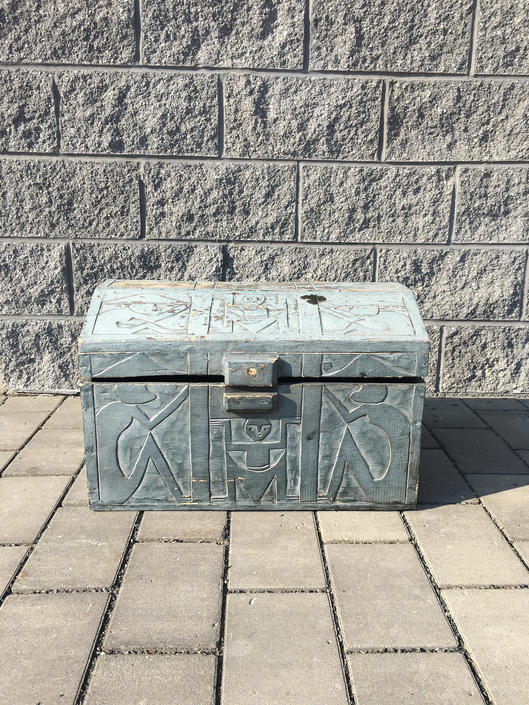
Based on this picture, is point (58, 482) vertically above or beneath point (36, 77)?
beneath

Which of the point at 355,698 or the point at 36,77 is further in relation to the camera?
the point at 36,77

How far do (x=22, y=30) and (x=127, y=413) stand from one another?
7.34 ft

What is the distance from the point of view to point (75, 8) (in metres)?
3.13

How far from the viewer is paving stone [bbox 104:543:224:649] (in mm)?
1673

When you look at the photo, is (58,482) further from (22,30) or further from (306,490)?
(22,30)

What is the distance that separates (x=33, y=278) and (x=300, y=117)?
1.75m

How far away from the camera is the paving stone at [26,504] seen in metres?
2.21

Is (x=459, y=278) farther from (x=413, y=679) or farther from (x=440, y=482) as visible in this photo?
(x=413, y=679)

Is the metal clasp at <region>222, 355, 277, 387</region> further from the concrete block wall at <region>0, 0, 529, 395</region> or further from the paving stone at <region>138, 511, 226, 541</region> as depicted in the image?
the concrete block wall at <region>0, 0, 529, 395</region>

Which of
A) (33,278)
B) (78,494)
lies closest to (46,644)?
(78,494)

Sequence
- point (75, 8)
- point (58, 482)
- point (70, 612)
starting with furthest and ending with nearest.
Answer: point (75, 8) < point (58, 482) < point (70, 612)

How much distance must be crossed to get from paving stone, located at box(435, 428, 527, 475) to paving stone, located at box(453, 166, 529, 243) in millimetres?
1113

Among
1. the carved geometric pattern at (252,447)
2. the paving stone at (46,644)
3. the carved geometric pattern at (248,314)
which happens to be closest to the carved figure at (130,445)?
the carved geometric pattern at (252,447)

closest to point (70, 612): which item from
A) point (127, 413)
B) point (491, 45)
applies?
point (127, 413)
